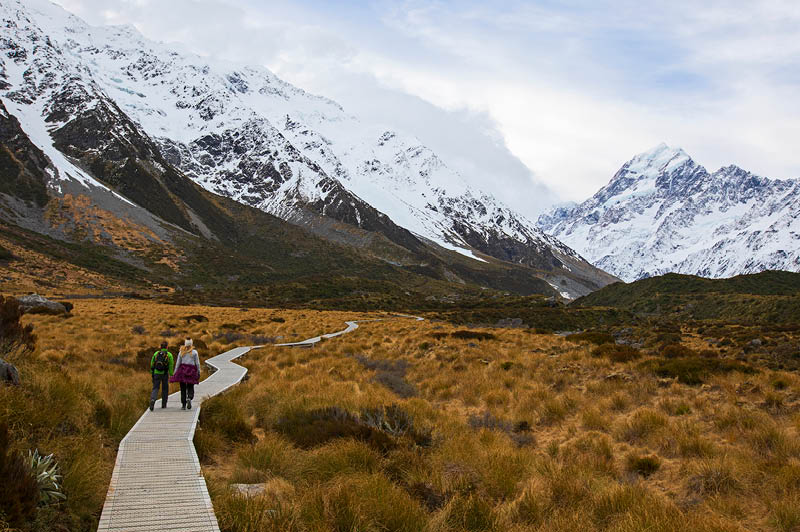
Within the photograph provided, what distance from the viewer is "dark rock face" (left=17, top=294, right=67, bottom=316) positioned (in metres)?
33.2

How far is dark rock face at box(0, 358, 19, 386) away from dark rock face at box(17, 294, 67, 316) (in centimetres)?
2889

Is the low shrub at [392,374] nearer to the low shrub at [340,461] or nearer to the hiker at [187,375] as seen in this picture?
the hiker at [187,375]

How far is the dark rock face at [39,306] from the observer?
3319 cm

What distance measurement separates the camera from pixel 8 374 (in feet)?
27.9

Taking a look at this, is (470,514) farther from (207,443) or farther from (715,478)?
(207,443)

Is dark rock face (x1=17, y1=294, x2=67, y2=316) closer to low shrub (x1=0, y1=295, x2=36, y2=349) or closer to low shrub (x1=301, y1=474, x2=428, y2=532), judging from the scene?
low shrub (x1=0, y1=295, x2=36, y2=349)

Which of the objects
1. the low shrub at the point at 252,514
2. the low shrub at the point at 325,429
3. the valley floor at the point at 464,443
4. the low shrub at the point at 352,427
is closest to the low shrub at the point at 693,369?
the valley floor at the point at 464,443

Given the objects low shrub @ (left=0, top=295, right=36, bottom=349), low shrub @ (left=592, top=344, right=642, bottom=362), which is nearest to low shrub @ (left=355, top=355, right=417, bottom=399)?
low shrub @ (left=592, top=344, right=642, bottom=362)

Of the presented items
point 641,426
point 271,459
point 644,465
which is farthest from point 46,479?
point 641,426

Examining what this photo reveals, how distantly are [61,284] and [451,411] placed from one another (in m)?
88.1

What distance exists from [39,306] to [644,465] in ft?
124

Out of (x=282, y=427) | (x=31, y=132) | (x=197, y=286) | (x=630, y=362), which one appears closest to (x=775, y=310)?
(x=630, y=362)

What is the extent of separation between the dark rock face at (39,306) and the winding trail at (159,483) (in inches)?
1136

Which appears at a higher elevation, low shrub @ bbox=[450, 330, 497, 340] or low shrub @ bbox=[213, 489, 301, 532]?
low shrub @ bbox=[213, 489, 301, 532]
